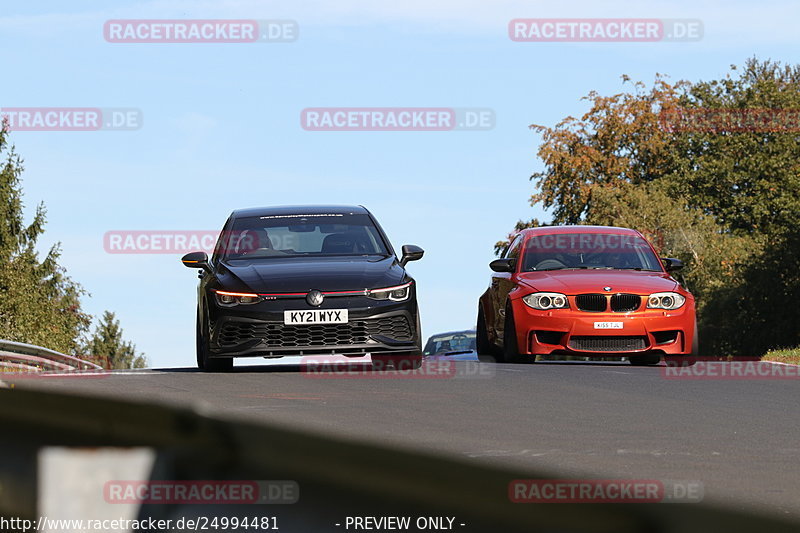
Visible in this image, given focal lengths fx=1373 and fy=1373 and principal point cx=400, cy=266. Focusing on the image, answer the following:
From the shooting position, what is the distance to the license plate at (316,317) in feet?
47.5

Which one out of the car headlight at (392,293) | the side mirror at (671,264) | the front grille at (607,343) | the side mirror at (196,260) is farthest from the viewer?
the side mirror at (671,264)

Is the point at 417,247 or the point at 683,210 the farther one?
the point at 683,210

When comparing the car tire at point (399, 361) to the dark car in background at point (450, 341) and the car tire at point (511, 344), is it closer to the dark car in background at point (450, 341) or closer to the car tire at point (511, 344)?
the car tire at point (511, 344)

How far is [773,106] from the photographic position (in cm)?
7106

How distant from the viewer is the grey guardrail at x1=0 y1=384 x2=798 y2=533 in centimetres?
237

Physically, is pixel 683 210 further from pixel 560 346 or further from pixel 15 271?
pixel 560 346

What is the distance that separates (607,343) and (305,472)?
14856 millimetres

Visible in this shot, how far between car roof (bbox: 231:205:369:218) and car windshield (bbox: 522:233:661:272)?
2.88 m

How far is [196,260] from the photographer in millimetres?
15750

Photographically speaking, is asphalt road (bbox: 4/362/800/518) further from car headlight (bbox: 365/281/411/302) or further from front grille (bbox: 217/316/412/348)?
car headlight (bbox: 365/281/411/302)

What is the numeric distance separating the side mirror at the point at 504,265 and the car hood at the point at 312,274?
3.17 m

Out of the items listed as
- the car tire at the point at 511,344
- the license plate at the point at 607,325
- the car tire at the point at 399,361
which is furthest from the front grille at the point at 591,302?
the car tire at the point at 399,361

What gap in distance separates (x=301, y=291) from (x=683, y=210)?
52.5m

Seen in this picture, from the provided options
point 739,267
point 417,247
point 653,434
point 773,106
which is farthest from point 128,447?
point 773,106
